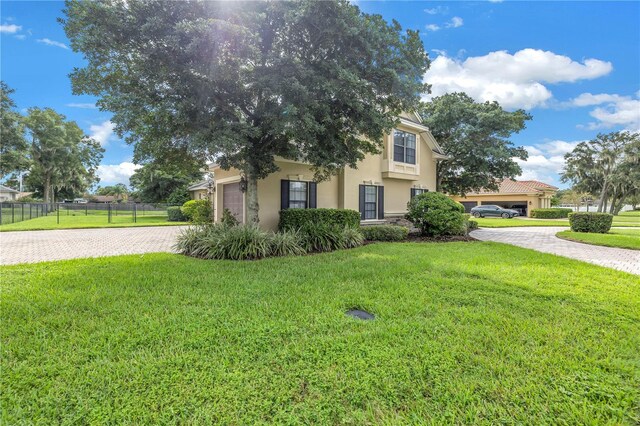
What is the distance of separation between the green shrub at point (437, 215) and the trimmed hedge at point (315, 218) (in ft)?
10.5

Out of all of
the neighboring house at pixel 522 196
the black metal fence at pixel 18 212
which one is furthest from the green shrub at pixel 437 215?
the black metal fence at pixel 18 212

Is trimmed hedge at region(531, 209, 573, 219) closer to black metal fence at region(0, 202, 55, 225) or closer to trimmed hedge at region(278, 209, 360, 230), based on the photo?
trimmed hedge at region(278, 209, 360, 230)

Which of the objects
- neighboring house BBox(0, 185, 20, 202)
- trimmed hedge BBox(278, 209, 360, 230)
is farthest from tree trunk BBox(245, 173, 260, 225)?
neighboring house BBox(0, 185, 20, 202)

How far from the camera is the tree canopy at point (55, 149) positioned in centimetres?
3169

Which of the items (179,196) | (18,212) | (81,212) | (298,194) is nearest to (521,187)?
(298,194)

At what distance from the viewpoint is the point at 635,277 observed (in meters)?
6.00

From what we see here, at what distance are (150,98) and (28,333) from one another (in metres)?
6.09

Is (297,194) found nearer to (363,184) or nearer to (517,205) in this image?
(363,184)

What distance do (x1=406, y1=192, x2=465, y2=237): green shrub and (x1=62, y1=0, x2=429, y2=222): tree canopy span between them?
4.61m

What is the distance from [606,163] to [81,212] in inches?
1922

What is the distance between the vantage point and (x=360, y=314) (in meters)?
4.09

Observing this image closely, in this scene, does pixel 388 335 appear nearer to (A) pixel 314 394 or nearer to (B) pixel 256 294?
(A) pixel 314 394

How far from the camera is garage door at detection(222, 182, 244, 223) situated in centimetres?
1233

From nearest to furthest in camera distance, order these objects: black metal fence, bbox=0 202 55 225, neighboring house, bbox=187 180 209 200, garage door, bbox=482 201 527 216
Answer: black metal fence, bbox=0 202 55 225 → neighboring house, bbox=187 180 209 200 → garage door, bbox=482 201 527 216
